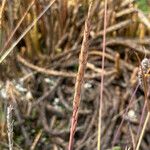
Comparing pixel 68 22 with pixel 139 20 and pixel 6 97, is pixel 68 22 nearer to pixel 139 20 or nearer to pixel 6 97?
pixel 139 20

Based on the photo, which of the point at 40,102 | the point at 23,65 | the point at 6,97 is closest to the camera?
the point at 6,97

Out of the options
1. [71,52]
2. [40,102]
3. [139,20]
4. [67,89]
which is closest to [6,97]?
[40,102]

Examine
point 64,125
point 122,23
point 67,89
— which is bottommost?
point 64,125

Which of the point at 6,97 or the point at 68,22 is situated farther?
the point at 68,22

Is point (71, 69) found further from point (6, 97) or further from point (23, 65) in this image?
point (6, 97)

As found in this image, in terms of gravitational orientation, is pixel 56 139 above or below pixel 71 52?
below

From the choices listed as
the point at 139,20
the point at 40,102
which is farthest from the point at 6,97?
the point at 139,20

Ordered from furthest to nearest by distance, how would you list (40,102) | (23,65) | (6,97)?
(23,65)
(40,102)
(6,97)
